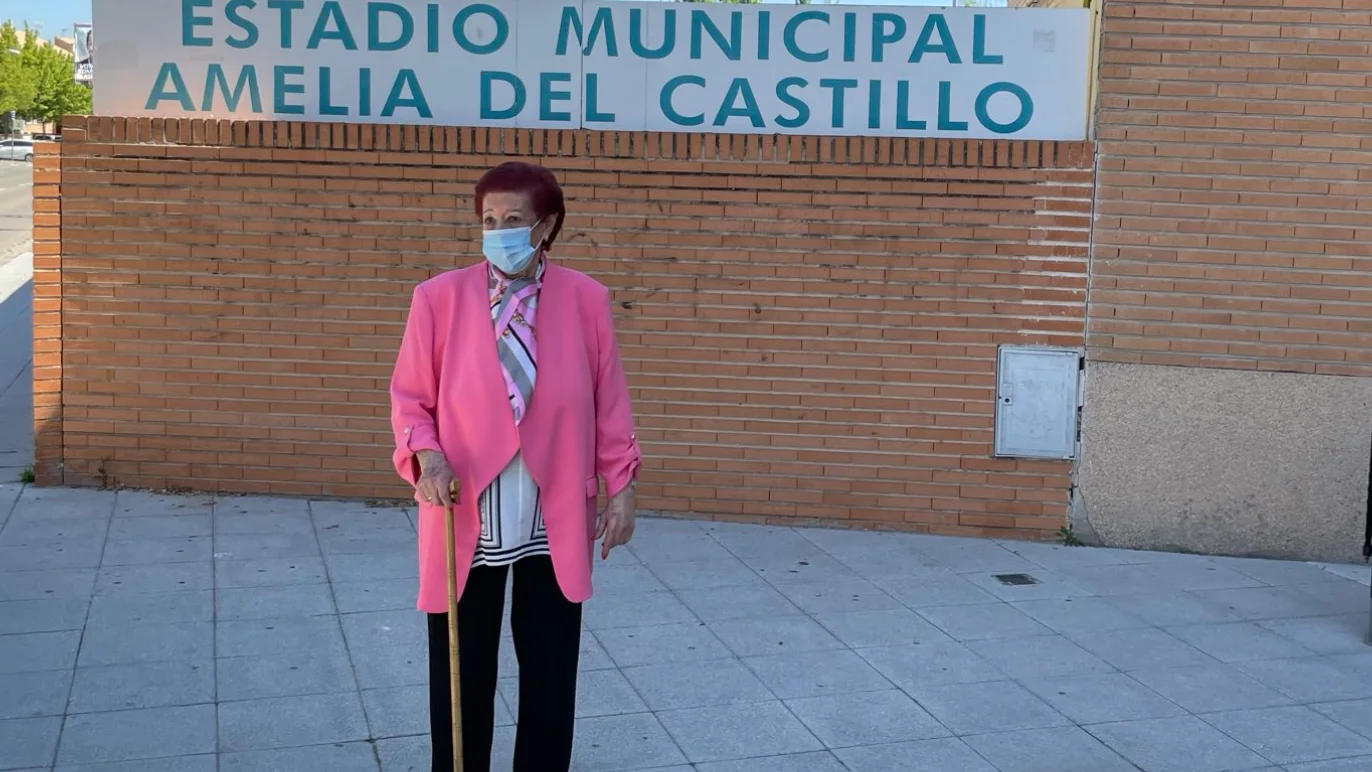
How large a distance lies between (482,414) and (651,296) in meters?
3.78

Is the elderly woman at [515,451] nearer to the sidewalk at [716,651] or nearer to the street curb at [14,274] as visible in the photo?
the sidewalk at [716,651]

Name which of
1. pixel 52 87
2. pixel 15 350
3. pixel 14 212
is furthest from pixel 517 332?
pixel 52 87

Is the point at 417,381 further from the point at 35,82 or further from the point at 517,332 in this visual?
the point at 35,82

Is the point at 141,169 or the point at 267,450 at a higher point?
the point at 141,169

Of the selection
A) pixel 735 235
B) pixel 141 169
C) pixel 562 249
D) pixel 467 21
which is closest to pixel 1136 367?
pixel 735 235

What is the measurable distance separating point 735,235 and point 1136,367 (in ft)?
6.95

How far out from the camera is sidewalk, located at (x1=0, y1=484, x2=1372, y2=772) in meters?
4.44

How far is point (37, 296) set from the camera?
719 cm

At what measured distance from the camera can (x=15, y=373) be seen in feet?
35.2

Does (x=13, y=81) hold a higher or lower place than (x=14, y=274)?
higher

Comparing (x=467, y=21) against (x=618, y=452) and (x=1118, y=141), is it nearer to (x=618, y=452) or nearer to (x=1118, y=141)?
(x=1118, y=141)

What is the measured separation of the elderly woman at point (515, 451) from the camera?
3.42m

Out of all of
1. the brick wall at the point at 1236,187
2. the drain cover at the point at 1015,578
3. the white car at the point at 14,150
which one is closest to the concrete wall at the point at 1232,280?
the brick wall at the point at 1236,187

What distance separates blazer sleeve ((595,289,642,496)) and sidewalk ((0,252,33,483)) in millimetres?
5144
